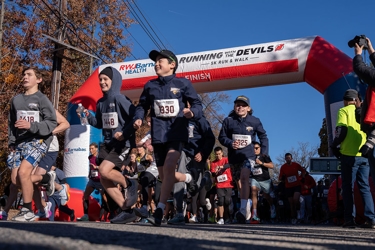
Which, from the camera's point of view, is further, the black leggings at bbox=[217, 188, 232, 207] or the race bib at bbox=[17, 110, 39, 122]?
the black leggings at bbox=[217, 188, 232, 207]

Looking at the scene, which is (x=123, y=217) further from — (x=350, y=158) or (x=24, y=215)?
(x=350, y=158)

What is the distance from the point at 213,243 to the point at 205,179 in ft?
18.3

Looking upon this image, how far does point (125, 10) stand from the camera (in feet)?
89.3

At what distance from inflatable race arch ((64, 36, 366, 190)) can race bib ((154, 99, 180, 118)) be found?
20.6 ft

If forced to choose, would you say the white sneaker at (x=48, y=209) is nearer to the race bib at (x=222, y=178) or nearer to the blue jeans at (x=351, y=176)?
the race bib at (x=222, y=178)

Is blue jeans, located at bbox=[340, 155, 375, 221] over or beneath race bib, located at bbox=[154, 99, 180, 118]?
beneath

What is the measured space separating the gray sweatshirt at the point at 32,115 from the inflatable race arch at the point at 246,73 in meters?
6.59

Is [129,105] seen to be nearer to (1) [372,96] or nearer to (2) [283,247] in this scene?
(1) [372,96]

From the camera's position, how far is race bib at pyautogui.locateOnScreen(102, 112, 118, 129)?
6031 mm

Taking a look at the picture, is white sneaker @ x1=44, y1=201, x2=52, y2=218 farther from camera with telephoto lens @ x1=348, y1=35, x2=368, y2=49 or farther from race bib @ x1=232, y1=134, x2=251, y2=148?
camera with telephoto lens @ x1=348, y1=35, x2=368, y2=49

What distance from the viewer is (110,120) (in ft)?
19.9

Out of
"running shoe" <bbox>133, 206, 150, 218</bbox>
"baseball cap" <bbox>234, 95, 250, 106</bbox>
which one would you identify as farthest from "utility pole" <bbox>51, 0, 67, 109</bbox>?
"running shoe" <bbox>133, 206, 150, 218</bbox>

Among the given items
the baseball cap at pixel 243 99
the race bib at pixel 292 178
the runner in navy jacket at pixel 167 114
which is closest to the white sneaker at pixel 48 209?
the runner in navy jacket at pixel 167 114

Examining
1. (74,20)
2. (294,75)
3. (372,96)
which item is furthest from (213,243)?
(74,20)
